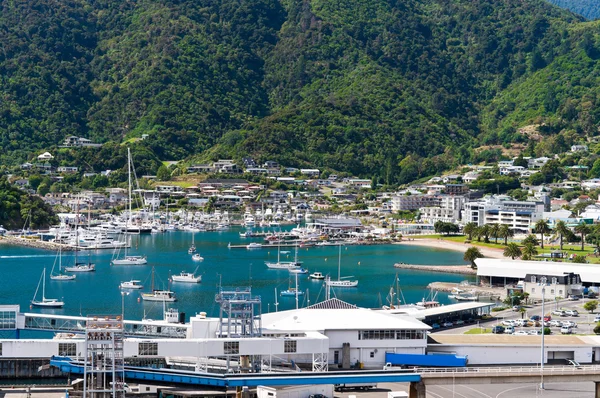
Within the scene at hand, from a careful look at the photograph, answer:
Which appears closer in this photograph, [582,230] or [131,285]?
[131,285]

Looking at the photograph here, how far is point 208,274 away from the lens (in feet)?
221

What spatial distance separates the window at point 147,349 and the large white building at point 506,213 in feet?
212

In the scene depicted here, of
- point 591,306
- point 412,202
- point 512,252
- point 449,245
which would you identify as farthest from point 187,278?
point 412,202

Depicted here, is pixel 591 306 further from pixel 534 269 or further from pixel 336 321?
pixel 336 321

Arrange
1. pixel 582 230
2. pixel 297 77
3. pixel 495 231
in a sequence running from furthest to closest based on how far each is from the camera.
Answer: pixel 297 77 → pixel 495 231 → pixel 582 230

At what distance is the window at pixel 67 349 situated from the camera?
30828 mm

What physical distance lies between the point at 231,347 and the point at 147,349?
2395 mm

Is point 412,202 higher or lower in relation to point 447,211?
higher

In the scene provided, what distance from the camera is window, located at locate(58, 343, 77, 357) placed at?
30.8 meters

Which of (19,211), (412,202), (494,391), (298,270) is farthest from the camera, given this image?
(412,202)

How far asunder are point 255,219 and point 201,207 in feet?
23.6

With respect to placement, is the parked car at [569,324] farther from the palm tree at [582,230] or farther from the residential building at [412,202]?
the residential building at [412,202]

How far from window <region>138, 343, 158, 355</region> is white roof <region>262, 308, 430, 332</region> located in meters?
3.39

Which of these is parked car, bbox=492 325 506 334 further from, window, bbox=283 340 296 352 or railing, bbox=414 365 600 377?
window, bbox=283 340 296 352
